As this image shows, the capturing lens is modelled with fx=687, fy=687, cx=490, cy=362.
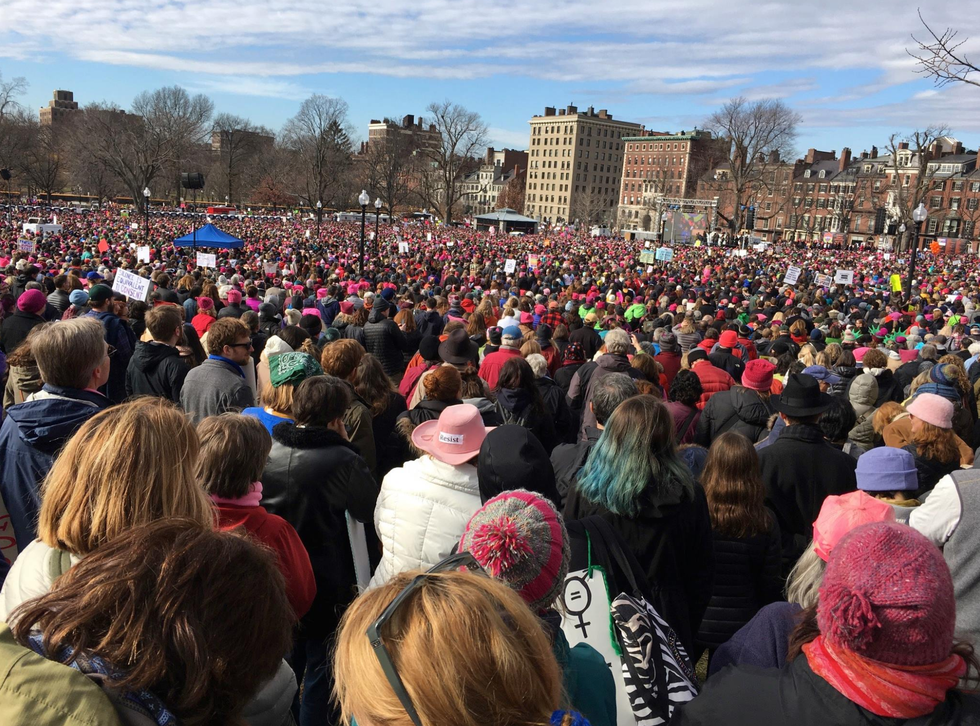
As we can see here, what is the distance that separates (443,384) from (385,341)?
13.1 feet

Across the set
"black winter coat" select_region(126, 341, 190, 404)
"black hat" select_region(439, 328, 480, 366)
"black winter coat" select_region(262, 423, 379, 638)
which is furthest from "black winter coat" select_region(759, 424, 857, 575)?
"black winter coat" select_region(126, 341, 190, 404)

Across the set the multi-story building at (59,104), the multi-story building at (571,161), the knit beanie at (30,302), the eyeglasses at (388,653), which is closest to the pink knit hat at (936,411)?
the eyeglasses at (388,653)

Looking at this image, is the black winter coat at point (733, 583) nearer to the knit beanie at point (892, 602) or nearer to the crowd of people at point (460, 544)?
the crowd of people at point (460, 544)

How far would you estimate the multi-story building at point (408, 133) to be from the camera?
10249 centimetres

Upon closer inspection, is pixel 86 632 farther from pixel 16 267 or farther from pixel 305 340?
pixel 16 267

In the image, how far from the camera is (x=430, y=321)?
10.0 meters

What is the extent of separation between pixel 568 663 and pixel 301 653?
214cm

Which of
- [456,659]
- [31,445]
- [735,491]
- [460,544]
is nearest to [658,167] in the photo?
[735,491]

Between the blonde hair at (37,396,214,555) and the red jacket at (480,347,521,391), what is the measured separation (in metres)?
4.90

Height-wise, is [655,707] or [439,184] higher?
[439,184]

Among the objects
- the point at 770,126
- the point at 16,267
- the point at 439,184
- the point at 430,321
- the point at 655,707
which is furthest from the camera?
the point at 439,184

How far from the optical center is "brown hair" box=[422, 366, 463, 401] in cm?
494

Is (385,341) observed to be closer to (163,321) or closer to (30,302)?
(163,321)

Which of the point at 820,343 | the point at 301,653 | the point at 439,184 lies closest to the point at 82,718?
the point at 301,653
